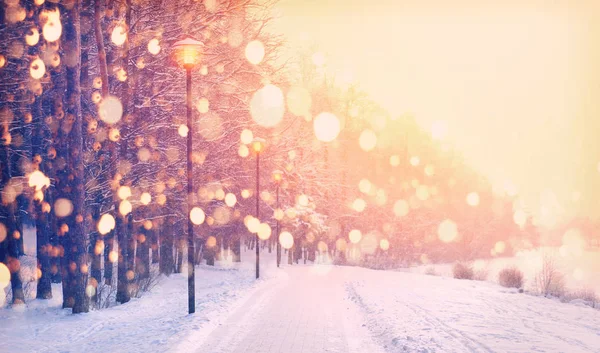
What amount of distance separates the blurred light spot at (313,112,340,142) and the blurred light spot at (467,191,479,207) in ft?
89.2

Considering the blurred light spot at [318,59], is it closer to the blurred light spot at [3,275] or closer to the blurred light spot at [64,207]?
Result: the blurred light spot at [3,275]

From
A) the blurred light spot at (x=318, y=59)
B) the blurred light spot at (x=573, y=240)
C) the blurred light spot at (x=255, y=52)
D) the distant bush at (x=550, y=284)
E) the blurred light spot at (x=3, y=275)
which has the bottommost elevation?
the blurred light spot at (x=573, y=240)

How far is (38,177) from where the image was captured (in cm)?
1230

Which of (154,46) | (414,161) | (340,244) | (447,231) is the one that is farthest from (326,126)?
(154,46)

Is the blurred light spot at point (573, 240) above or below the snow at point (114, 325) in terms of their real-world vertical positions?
below

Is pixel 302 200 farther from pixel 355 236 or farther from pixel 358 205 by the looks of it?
pixel 355 236

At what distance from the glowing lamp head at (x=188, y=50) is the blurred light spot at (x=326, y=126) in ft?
95.1

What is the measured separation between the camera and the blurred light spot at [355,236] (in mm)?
46469

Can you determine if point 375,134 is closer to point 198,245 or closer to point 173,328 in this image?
point 198,245

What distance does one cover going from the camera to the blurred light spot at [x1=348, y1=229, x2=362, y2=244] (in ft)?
152

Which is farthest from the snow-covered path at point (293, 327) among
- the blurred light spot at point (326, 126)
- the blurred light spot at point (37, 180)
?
the blurred light spot at point (326, 126)

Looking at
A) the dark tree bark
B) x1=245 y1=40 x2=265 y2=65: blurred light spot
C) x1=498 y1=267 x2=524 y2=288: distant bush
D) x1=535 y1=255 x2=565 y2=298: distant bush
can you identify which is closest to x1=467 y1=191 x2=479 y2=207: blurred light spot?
x1=498 y1=267 x2=524 y2=288: distant bush

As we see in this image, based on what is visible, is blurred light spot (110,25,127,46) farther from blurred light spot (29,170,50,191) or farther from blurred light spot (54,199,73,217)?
blurred light spot (54,199,73,217)

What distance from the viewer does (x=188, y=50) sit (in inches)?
444
